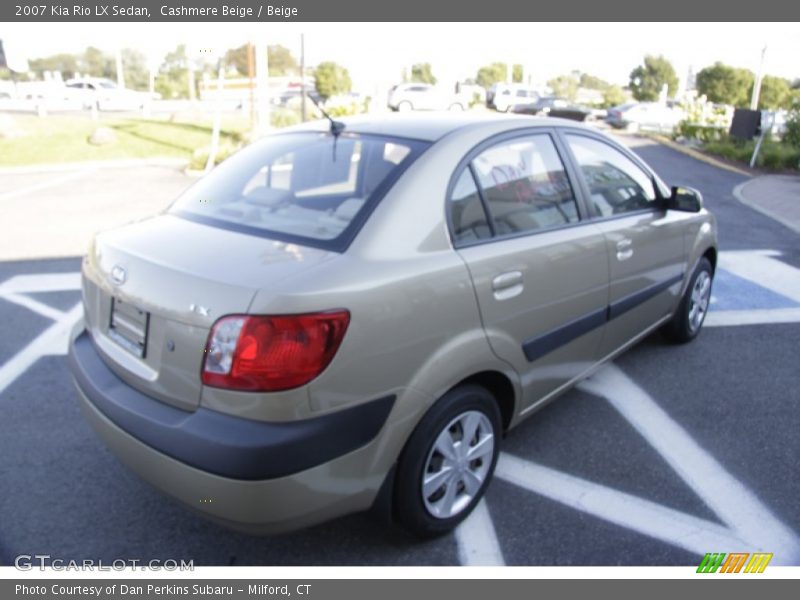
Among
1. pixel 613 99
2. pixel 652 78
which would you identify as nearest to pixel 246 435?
pixel 613 99

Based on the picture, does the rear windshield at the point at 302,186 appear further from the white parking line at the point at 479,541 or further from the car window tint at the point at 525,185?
the white parking line at the point at 479,541

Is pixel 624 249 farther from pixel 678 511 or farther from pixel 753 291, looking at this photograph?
pixel 753 291

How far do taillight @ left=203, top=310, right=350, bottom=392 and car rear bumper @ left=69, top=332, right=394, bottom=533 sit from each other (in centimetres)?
14

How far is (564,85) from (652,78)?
16.5m

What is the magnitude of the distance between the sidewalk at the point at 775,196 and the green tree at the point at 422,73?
49509 mm

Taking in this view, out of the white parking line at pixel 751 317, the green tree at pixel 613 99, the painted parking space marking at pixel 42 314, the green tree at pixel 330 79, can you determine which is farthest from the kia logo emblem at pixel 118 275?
the green tree at pixel 613 99

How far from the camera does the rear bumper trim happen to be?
1.99m

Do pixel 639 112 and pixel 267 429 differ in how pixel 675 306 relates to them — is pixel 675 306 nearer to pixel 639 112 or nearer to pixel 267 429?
pixel 267 429

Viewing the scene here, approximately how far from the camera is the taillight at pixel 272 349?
2.01 metres

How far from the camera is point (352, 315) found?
6.84ft

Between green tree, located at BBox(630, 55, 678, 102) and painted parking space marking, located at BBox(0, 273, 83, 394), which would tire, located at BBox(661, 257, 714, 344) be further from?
green tree, located at BBox(630, 55, 678, 102)

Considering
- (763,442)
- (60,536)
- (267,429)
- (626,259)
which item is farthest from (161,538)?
(763,442)

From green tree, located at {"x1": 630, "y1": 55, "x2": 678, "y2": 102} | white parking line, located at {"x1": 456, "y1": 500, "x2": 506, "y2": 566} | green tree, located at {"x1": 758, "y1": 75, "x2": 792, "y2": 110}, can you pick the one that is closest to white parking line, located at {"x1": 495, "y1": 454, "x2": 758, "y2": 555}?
white parking line, located at {"x1": 456, "y1": 500, "x2": 506, "y2": 566}

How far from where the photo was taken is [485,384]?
2803 millimetres
